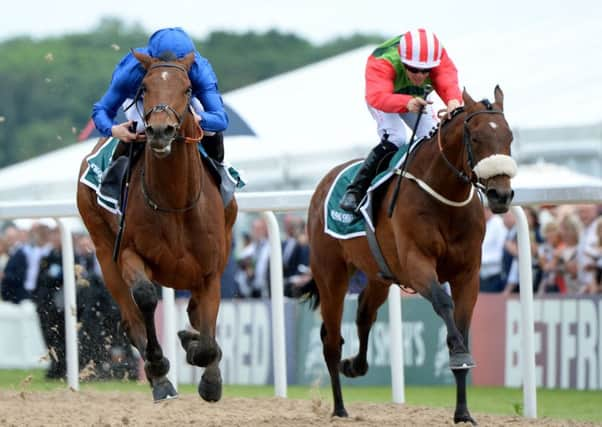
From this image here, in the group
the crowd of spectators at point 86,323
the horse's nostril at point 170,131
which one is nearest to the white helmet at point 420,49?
the horse's nostril at point 170,131

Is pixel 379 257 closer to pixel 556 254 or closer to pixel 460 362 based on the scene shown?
pixel 460 362

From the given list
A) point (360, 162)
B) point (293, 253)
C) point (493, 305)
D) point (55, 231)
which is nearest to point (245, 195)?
point (360, 162)

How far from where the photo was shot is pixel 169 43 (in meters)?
7.52

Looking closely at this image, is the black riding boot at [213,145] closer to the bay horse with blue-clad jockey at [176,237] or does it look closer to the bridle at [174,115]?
the bay horse with blue-clad jockey at [176,237]

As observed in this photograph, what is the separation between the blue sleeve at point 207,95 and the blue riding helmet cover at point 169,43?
0.09m

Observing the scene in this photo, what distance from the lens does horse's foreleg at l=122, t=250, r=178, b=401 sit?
7.26 m

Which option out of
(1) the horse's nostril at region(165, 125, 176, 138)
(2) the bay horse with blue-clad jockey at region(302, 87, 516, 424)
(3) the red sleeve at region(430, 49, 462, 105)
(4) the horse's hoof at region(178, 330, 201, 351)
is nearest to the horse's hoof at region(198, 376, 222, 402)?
(4) the horse's hoof at region(178, 330, 201, 351)

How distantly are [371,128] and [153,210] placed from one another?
35.8 ft

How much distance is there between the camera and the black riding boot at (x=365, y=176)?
8430mm

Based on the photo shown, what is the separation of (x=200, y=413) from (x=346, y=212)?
157cm

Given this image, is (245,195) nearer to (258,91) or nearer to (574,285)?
(574,285)

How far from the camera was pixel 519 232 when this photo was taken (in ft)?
27.0

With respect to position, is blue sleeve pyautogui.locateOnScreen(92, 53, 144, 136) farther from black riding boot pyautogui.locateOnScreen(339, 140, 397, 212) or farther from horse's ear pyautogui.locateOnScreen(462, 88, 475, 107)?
horse's ear pyautogui.locateOnScreen(462, 88, 475, 107)

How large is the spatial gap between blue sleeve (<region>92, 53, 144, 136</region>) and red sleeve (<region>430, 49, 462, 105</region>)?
5.86 ft
